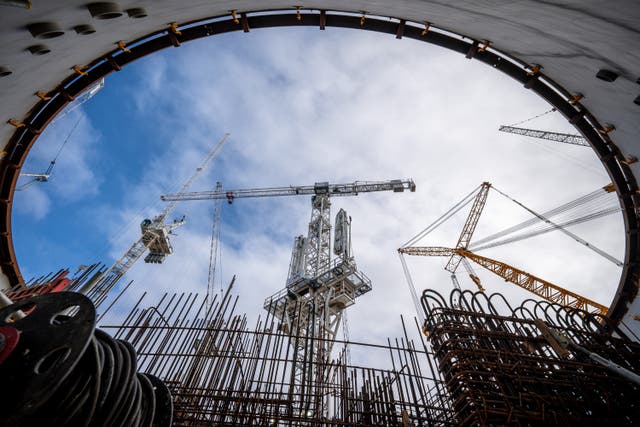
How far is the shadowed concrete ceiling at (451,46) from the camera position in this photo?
4.16 meters

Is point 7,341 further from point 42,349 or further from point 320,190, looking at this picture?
point 320,190

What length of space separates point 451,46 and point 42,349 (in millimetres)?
8741

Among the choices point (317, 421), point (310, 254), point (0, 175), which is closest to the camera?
point (317, 421)

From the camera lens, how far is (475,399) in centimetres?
319

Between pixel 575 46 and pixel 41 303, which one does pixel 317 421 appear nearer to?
pixel 41 303

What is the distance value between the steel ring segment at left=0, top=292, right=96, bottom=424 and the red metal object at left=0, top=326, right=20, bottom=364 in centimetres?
11

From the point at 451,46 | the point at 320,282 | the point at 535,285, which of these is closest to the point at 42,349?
the point at 451,46

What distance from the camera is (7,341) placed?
1576mm

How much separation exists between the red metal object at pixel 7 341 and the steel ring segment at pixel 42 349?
0.11 meters

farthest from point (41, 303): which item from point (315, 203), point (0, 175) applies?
point (315, 203)

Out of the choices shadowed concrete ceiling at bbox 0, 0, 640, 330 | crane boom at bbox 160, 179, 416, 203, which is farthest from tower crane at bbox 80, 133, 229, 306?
shadowed concrete ceiling at bbox 0, 0, 640, 330

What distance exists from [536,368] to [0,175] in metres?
11.5

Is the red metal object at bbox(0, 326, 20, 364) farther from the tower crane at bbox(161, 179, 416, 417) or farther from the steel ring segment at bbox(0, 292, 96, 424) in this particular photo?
the tower crane at bbox(161, 179, 416, 417)

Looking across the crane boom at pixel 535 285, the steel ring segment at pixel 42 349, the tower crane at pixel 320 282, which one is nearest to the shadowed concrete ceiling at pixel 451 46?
the steel ring segment at pixel 42 349
